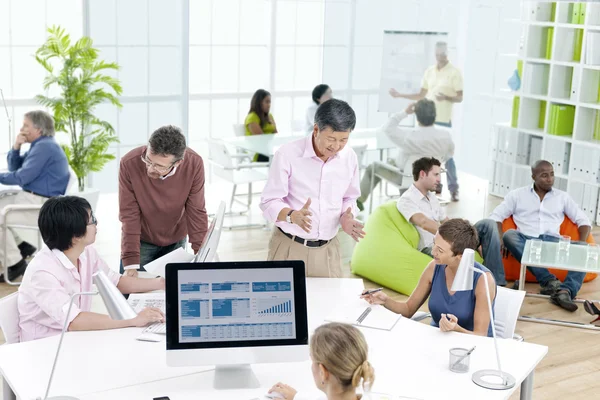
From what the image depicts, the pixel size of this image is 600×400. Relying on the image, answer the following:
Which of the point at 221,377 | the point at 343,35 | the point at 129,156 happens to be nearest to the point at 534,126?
the point at 343,35

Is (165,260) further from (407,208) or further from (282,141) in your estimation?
(282,141)

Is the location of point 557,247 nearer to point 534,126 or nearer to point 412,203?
point 412,203

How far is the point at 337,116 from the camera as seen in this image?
12.6 feet

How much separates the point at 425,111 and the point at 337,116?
3193 mm

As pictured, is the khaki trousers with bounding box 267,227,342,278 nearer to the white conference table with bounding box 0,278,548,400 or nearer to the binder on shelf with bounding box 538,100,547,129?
the white conference table with bounding box 0,278,548,400

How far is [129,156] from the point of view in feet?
13.1

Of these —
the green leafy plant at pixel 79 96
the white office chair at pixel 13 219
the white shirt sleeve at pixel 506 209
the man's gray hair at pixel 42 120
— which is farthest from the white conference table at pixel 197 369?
the green leafy plant at pixel 79 96

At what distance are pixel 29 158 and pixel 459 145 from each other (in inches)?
148

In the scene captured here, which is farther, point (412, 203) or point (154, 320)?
point (412, 203)

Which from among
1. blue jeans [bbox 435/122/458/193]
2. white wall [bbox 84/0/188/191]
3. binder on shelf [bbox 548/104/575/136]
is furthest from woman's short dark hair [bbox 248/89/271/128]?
binder on shelf [bbox 548/104/575/136]

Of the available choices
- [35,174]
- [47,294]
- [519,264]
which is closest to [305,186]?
[47,294]

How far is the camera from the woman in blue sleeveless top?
12.0 feet

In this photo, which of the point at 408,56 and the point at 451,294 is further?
the point at 408,56

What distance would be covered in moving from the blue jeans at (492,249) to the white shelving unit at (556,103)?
138 centimetres
